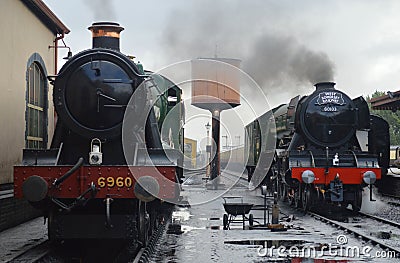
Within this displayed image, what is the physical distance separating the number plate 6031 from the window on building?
20.2 feet

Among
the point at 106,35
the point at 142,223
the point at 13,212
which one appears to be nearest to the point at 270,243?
the point at 142,223

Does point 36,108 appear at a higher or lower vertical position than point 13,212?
higher

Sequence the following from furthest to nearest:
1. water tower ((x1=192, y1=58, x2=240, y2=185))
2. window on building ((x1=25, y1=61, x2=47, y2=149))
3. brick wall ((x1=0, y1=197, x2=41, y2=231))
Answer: water tower ((x1=192, y1=58, x2=240, y2=185)), window on building ((x1=25, y1=61, x2=47, y2=149)), brick wall ((x1=0, y1=197, x2=41, y2=231))

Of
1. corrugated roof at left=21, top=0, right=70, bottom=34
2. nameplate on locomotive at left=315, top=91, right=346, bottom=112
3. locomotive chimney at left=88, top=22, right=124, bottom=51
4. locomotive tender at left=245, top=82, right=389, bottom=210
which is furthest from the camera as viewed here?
nameplate on locomotive at left=315, top=91, right=346, bottom=112

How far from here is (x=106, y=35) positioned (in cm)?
959

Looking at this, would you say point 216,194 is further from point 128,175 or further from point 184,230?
point 128,175

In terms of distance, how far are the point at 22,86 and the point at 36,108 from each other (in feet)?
5.49

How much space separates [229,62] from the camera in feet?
69.2

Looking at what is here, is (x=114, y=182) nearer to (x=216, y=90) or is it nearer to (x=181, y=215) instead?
(x=181, y=215)

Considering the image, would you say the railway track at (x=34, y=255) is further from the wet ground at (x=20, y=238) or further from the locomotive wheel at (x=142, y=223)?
the locomotive wheel at (x=142, y=223)

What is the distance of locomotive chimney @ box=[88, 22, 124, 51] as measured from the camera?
9.52 metres

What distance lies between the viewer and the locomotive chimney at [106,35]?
9523mm

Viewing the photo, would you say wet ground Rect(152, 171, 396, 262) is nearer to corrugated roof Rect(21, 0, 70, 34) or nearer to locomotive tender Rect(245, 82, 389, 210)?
locomotive tender Rect(245, 82, 389, 210)

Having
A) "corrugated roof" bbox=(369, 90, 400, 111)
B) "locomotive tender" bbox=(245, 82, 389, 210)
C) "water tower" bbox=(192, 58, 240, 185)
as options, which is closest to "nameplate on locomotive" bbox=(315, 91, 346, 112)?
"locomotive tender" bbox=(245, 82, 389, 210)
